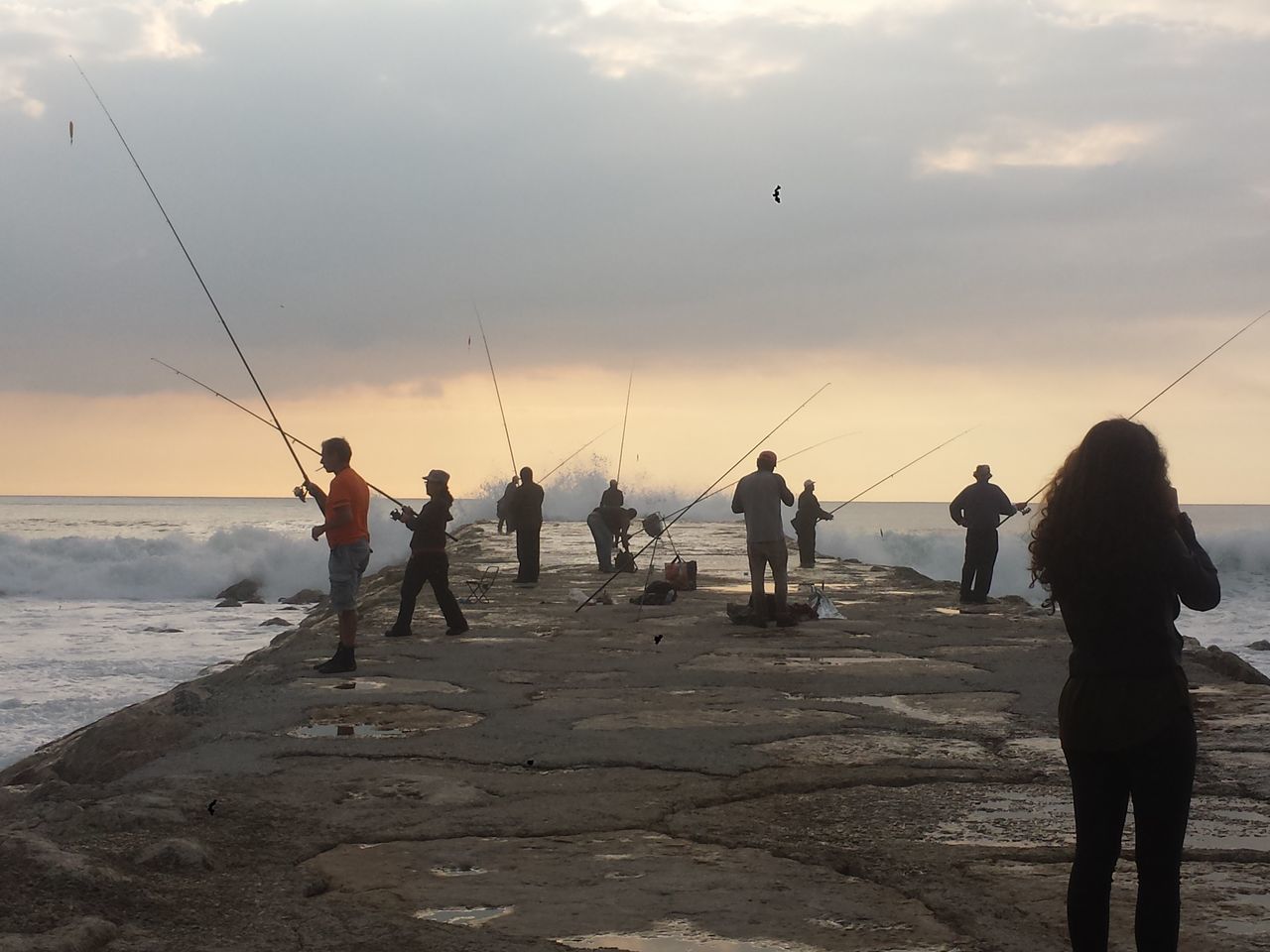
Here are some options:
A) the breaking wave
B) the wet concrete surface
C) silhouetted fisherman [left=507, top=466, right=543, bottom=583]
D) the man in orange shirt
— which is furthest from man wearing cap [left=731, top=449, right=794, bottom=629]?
the breaking wave

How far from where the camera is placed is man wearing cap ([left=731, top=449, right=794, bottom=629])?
13.3 metres

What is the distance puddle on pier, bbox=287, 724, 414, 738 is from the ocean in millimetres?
7860

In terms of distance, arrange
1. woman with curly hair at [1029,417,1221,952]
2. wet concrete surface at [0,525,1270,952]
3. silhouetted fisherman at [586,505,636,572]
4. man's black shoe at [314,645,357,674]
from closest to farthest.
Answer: woman with curly hair at [1029,417,1221,952] → wet concrete surface at [0,525,1270,952] → man's black shoe at [314,645,357,674] → silhouetted fisherman at [586,505,636,572]

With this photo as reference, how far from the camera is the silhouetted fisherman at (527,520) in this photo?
18656mm

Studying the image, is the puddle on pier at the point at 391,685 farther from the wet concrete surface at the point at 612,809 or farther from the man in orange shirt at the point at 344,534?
the man in orange shirt at the point at 344,534

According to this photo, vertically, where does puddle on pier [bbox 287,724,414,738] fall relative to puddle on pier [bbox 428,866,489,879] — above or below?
above

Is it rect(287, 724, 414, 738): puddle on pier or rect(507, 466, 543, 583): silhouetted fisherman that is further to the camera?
rect(507, 466, 543, 583): silhouetted fisherman

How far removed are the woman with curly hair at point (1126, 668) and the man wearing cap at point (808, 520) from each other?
19.0 meters

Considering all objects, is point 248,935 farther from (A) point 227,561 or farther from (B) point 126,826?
(A) point 227,561

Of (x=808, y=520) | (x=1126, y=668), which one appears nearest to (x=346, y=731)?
(x=1126, y=668)

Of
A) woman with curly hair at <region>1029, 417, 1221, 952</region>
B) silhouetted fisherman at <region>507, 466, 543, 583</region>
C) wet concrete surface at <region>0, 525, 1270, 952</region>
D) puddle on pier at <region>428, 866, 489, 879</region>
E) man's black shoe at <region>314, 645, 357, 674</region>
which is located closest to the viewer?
woman with curly hair at <region>1029, 417, 1221, 952</region>

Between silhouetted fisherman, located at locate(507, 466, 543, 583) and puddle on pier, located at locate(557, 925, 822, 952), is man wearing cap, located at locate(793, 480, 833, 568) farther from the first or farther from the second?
puddle on pier, located at locate(557, 925, 822, 952)

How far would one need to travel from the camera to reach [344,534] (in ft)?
33.9

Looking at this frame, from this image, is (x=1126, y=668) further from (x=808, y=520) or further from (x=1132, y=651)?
(x=808, y=520)
